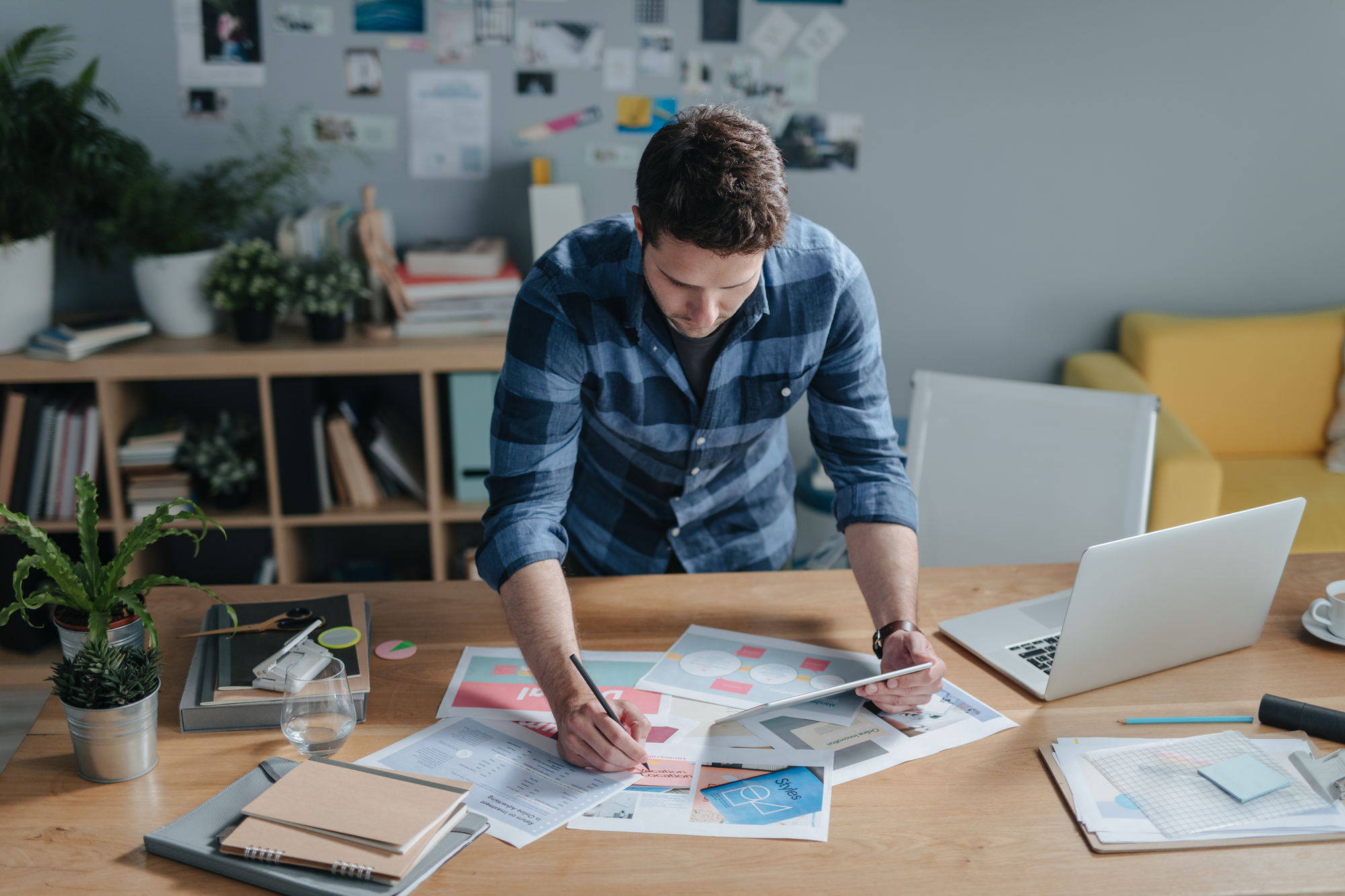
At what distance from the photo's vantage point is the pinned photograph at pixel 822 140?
111 inches

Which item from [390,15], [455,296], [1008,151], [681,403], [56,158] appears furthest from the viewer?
[1008,151]

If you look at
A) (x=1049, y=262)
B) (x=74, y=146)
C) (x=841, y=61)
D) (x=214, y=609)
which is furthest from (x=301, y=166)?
(x=1049, y=262)

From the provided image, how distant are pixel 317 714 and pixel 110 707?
0.20 metres

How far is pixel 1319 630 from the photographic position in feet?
4.58

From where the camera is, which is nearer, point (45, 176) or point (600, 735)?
point (600, 735)

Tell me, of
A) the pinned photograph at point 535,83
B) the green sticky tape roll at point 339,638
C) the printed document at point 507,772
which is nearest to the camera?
the printed document at point 507,772

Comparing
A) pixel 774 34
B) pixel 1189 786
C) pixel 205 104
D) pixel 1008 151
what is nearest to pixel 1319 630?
pixel 1189 786

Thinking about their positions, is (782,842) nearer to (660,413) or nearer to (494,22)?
(660,413)

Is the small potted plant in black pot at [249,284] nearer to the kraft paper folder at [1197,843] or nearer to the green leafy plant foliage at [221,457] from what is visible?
the green leafy plant foliage at [221,457]

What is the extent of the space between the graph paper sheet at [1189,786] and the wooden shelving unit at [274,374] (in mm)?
1678

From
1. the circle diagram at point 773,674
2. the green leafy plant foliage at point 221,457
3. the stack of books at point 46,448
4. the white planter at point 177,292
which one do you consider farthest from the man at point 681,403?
the stack of books at point 46,448

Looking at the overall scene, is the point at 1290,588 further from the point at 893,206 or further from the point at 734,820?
the point at 893,206

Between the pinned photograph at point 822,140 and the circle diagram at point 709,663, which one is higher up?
the pinned photograph at point 822,140

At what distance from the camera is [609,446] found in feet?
5.15
